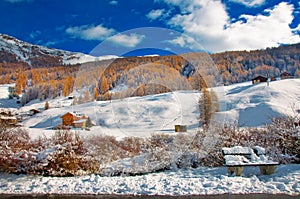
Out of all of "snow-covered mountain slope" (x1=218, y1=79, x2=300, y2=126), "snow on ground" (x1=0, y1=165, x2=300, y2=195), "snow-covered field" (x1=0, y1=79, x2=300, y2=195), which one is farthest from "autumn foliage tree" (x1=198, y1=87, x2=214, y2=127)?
"snow-covered mountain slope" (x1=218, y1=79, x2=300, y2=126)

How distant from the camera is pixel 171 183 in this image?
6.49m

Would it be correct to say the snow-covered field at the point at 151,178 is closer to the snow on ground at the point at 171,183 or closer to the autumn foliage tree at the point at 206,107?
the snow on ground at the point at 171,183

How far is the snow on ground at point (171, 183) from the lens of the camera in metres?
5.93

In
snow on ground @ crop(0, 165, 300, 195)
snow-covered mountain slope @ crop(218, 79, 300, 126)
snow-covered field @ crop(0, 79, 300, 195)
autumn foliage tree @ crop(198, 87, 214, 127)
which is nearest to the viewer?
snow on ground @ crop(0, 165, 300, 195)

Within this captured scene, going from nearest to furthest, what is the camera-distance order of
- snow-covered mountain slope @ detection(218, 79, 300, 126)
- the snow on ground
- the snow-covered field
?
the snow on ground → the snow-covered field → snow-covered mountain slope @ detection(218, 79, 300, 126)

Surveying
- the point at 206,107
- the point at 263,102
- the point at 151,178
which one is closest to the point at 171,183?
the point at 151,178

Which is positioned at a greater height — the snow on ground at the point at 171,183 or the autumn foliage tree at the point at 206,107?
the autumn foliage tree at the point at 206,107

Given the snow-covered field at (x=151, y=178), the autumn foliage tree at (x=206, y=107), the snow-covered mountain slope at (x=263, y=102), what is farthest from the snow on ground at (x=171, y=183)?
the snow-covered mountain slope at (x=263, y=102)

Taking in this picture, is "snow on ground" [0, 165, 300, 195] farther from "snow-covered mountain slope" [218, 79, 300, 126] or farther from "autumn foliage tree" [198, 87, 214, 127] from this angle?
"snow-covered mountain slope" [218, 79, 300, 126]

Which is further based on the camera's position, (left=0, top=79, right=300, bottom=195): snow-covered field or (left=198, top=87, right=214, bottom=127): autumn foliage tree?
(left=198, top=87, right=214, bottom=127): autumn foliage tree

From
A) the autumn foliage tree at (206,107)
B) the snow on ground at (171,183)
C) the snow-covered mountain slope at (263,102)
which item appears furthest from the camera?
the snow-covered mountain slope at (263,102)

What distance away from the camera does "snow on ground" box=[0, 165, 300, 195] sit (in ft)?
19.5

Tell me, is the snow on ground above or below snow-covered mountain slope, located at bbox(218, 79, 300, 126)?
below

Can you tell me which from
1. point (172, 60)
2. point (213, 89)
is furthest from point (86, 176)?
point (213, 89)
